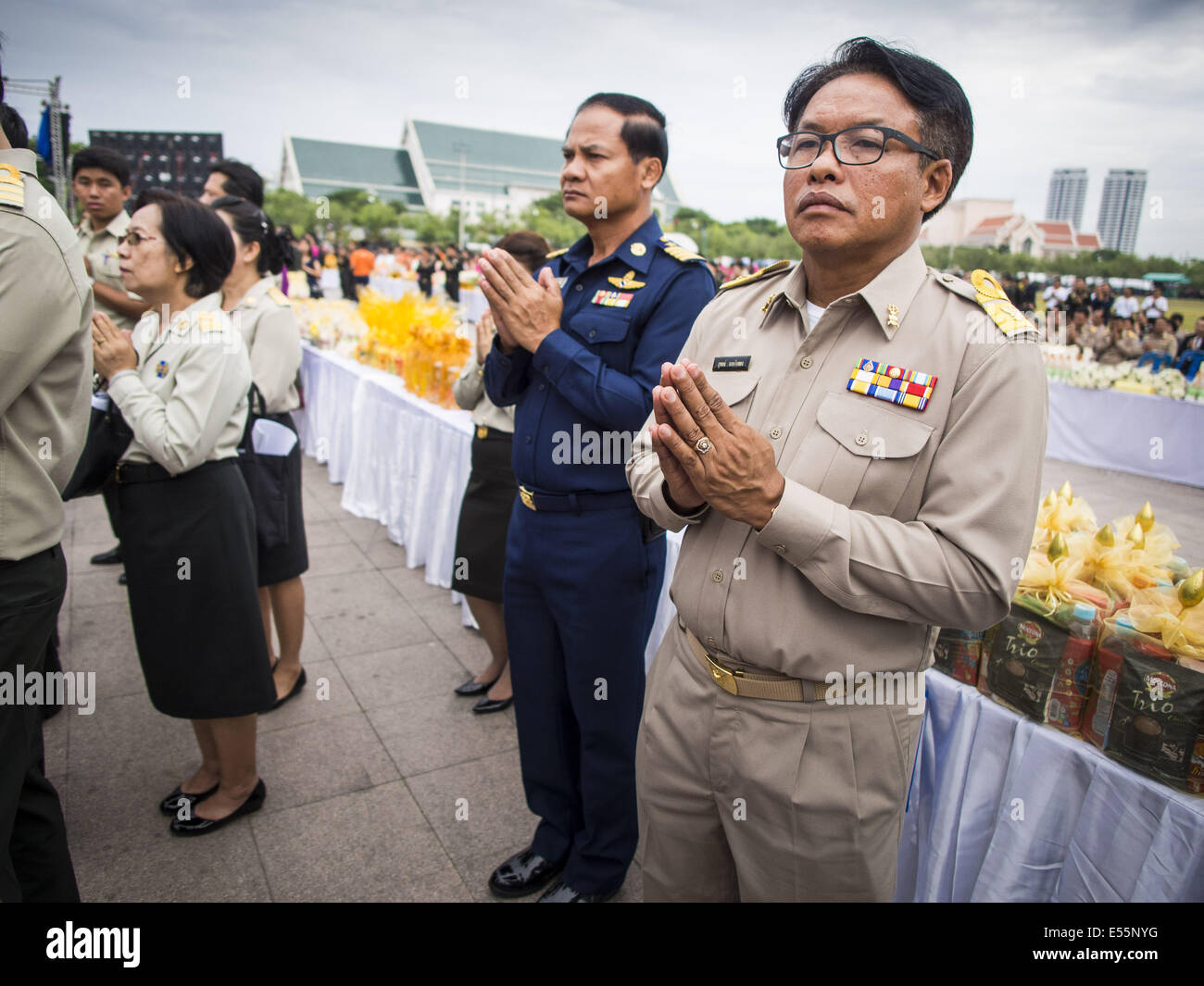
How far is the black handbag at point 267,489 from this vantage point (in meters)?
2.77

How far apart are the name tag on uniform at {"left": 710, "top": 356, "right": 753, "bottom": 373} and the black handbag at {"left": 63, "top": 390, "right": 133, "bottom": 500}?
1.68m

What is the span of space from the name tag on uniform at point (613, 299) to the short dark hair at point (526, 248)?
1063mm

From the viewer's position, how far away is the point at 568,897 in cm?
204

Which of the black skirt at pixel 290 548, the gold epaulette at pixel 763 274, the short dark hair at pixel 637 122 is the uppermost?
the short dark hair at pixel 637 122

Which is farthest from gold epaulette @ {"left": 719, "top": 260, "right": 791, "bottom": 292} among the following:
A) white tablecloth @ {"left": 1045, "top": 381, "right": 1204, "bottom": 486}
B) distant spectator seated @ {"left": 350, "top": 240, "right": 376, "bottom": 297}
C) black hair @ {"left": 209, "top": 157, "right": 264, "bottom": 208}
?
distant spectator seated @ {"left": 350, "top": 240, "right": 376, "bottom": 297}

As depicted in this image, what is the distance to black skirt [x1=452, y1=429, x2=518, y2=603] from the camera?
3076mm

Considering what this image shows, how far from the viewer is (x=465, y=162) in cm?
7612

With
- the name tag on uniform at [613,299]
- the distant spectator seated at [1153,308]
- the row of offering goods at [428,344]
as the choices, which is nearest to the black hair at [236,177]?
the row of offering goods at [428,344]

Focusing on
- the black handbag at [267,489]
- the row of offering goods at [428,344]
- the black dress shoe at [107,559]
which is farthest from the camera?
the row of offering goods at [428,344]

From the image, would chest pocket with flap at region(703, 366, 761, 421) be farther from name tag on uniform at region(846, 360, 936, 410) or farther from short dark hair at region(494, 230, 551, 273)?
short dark hair at region(494, 230, 551, 273)

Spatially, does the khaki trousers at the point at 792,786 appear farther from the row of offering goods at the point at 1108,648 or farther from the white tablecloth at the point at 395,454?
the white tablecloth at the point at 395,454
